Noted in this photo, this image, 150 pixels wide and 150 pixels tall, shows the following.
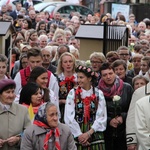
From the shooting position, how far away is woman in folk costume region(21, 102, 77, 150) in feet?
26.9

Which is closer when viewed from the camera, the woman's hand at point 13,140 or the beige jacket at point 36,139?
the beige jacket at point 36,139

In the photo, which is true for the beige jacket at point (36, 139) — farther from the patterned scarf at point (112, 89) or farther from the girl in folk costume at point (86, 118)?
the patterned scarf at point (112, 89)

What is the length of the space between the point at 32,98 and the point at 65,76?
1.88m

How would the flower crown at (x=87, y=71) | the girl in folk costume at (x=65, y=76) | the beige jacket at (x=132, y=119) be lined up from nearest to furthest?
1. the beige jacket at (x=132, y=119)
2. the flower crown at (x=87, y=71)
3. the girl in folk costume at (x=65, y=76)

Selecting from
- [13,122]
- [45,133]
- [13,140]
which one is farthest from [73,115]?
[45,133]

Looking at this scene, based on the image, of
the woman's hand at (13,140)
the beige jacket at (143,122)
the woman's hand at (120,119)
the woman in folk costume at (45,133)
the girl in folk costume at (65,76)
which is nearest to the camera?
the woman in folk costume at (45,133)

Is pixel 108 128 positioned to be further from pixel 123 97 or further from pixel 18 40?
pixel 18 40

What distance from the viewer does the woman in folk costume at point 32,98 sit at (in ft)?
30.6

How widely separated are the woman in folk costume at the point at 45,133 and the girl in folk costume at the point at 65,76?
243cm

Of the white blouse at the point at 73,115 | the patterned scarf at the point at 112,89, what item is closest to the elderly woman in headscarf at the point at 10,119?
the white blouse at the point at 73,115

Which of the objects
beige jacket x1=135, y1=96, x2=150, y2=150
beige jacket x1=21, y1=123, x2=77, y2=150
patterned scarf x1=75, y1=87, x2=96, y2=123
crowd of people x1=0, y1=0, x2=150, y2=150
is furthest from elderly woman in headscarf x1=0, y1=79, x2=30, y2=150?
beige jacket x1=135, y1=96, x2=150, y2=150

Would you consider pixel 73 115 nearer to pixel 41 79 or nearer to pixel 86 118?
pixel 86 118

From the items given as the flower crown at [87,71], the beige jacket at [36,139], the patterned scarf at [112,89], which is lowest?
the beige jacket at [36,139]

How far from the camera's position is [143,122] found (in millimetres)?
8469
